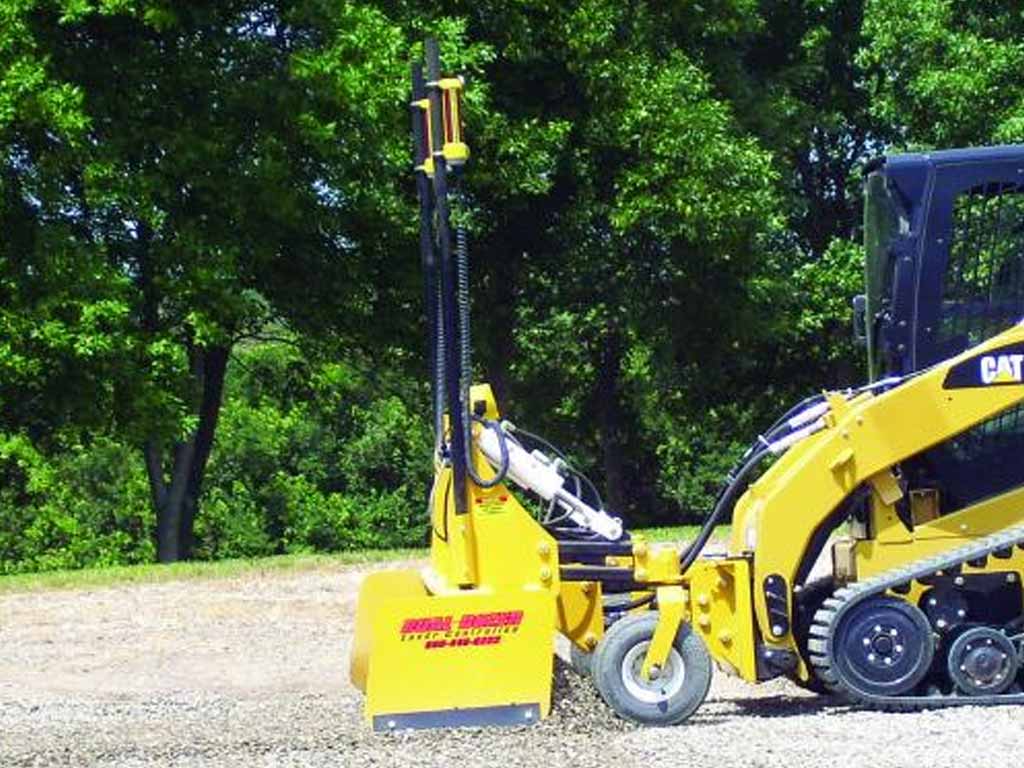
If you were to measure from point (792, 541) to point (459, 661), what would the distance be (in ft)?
5.98

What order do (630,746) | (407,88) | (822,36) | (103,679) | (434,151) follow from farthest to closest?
(822,36), (407,88), (103,679), (434,151), (630,746)

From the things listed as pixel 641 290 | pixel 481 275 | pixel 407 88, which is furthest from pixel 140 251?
pixel 641 290

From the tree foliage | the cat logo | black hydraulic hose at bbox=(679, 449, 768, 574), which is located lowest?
black hydraulic hose at bbox=(679, 449, 768, 574)

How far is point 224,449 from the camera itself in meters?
48.8

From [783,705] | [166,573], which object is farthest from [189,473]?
[783,705]

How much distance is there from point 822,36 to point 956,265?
2187 cm

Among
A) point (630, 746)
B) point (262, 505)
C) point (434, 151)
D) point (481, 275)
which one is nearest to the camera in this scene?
point (630, 746)

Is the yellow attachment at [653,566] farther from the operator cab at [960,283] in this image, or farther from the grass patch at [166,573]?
the grass patch at [166,573]

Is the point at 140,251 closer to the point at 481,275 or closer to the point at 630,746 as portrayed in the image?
the point at 481,275

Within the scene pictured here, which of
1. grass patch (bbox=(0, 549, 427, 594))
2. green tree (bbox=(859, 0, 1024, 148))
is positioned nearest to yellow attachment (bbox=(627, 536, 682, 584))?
grass patch (bbox=(0, 549, 427, 594))

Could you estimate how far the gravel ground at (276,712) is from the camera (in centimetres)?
838

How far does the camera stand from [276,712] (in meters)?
10.8

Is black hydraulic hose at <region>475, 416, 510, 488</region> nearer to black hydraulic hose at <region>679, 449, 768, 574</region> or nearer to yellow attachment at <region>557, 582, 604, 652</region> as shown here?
yellow attachment at <region>557, 582, 604, 652</region>

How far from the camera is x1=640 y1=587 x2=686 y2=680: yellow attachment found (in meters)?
9.41
